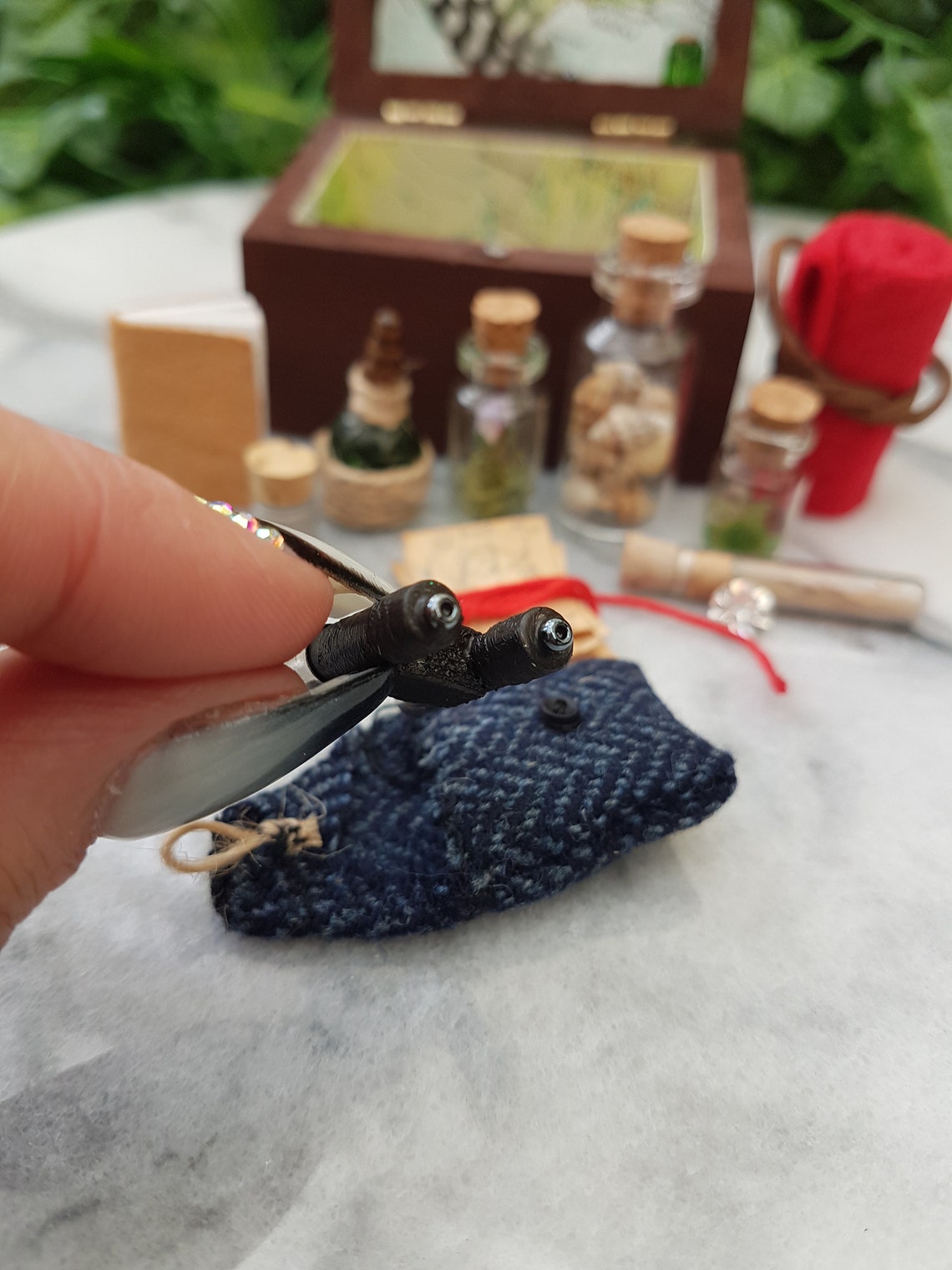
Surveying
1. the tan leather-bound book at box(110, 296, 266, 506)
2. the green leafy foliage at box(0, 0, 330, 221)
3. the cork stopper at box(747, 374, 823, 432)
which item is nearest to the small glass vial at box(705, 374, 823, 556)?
the cork stopper at box(747, 374, 823, 432)

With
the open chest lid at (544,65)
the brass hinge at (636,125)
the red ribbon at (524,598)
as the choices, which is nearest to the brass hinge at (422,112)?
the open chest lid at (544,65)

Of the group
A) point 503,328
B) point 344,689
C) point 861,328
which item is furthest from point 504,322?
point 344,689

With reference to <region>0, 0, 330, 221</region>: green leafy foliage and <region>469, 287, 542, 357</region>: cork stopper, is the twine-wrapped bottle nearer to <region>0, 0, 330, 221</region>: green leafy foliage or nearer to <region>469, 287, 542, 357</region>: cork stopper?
<region>469, 287, 542, 357</region>: cork stopper

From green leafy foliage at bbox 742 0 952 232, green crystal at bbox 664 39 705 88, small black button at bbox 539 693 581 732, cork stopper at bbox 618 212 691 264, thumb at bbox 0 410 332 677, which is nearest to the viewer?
thumb at bbox 0 410 332 677

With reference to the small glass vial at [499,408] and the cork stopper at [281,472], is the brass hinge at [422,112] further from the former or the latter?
the cork stopper at [281,472]

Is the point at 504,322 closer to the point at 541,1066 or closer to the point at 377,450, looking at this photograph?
the point at 377,450

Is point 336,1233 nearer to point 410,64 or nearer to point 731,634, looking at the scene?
point 731,634

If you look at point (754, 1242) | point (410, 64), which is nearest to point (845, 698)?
point (754, 1242)
